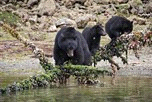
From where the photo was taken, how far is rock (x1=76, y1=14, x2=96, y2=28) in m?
28.6

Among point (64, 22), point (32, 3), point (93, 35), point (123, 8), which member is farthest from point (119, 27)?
point (32, 3)

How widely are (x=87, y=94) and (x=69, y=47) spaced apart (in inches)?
93.8

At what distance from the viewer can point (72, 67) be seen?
12984 mm

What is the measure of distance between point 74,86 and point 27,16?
1829 centimetres

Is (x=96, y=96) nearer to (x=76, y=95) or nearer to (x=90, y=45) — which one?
(x=76, y=95)

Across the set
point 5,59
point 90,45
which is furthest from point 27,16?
point 90,45

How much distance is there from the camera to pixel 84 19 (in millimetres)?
29078

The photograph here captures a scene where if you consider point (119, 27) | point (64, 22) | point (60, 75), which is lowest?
point (60, 75)

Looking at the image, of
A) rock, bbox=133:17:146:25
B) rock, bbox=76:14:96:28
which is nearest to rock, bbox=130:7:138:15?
rock, bbox=133:17:146:25

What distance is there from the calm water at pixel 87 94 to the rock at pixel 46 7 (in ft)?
60.0

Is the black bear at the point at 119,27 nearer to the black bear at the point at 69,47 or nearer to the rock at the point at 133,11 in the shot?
the black bear at the point at 69,47

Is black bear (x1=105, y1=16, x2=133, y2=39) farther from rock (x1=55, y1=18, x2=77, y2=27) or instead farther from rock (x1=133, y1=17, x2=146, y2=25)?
rock (x1=133, y1=17, x2=146, y2=25)

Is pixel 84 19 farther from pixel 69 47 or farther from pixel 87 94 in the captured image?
pixel 87 94

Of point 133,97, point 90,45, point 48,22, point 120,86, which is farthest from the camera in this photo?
point 48,22
